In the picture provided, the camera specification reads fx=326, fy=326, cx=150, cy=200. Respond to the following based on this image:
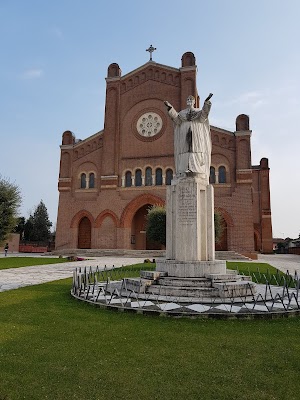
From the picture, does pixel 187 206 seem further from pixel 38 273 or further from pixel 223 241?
pixel 223 241

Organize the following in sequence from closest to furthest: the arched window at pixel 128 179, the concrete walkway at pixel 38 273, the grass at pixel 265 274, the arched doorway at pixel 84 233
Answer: the concrete walkway at pixel 38 273 < the grass at pixel 265 274 < the arched window at pixel 128 179 < the arched doorway at pixel 84 233

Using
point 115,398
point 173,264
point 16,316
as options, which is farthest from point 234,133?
point 115,398

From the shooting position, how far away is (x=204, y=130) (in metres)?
10.6

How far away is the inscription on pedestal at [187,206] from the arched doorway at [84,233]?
3005 centimetres

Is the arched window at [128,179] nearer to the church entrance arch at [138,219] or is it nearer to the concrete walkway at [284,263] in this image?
the church entrance arch at [138,219]

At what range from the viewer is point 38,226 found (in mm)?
60906

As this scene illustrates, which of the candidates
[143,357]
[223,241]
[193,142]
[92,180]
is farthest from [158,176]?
[143,357]

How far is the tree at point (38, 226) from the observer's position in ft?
197

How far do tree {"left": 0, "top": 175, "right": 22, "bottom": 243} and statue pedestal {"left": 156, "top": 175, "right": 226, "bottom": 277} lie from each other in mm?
18376

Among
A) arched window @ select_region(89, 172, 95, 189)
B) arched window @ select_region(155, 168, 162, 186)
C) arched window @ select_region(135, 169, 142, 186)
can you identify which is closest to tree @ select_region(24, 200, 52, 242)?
arched window @ select_region(89, 172, 95, 189)

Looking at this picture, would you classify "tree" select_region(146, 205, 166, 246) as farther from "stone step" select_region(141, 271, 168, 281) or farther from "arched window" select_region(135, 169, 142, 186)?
"stone step" select_region(141, 271, 168, 281)

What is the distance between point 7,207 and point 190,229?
19.4m

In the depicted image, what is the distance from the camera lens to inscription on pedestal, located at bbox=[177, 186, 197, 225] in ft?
32.0

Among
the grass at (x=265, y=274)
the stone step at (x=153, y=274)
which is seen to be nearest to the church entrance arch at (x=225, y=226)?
the grass at (x=265, y=274)
